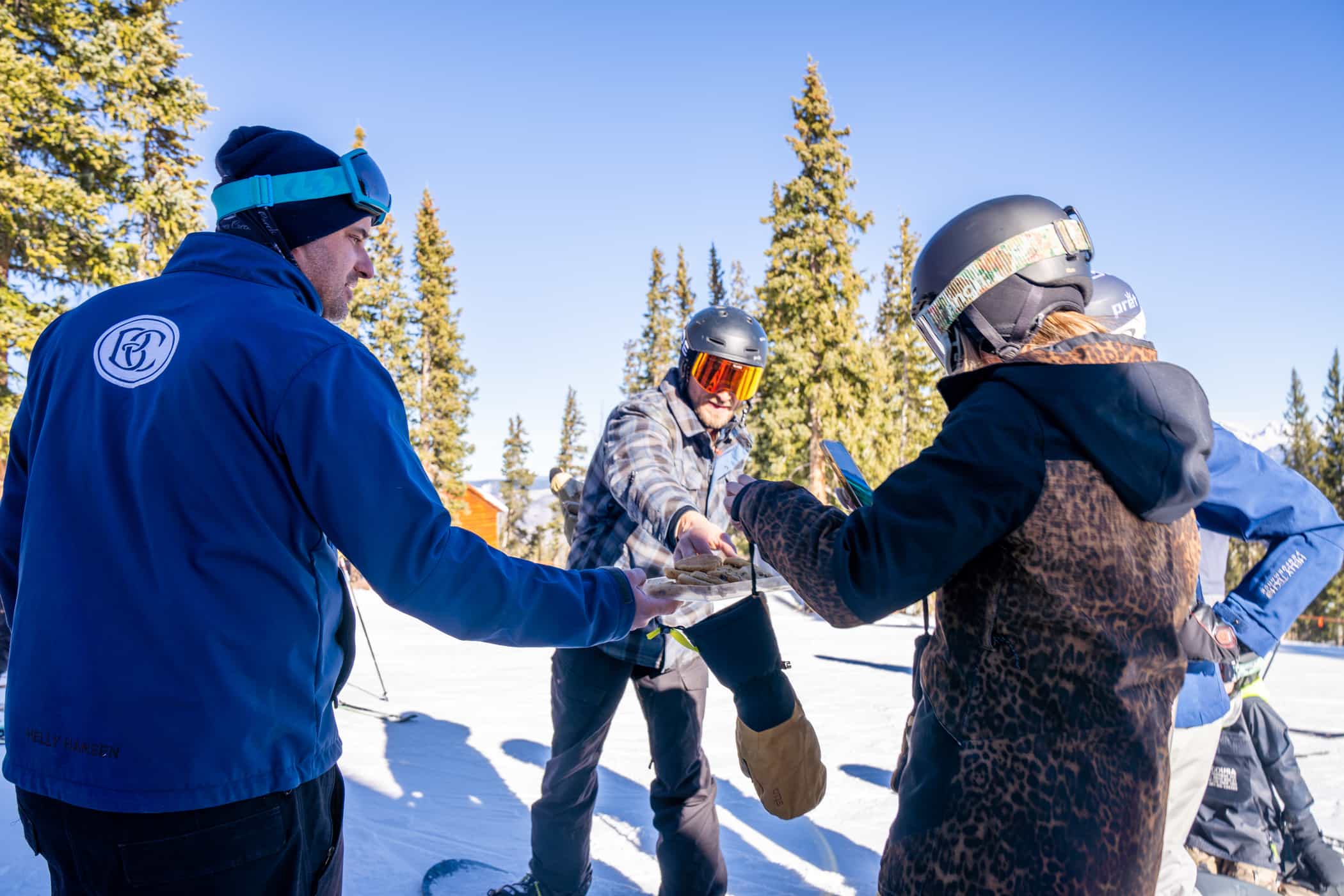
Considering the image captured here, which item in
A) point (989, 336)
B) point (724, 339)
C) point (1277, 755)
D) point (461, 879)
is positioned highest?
point (724, 339)

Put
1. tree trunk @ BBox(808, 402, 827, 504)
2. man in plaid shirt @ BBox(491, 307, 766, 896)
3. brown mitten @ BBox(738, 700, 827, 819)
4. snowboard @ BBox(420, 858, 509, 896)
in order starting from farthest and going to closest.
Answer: tree trunk @ BBox(808, 402, 827, 504)
snowboard @ BBox(420, 858, 509, 896)
man in plaid shirt @ BBox(491, 307, 766, 896)
brown mitten @ BBox(738, 700, 827, 819)

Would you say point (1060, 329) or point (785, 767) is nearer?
point (1060, 329)

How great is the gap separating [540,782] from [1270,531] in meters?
4.35

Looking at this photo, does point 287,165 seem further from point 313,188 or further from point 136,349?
point 136,349

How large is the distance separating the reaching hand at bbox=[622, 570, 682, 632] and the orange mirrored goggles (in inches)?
72.1

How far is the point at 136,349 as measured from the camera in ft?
5.50

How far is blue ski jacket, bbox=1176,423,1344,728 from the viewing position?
3.19 meters

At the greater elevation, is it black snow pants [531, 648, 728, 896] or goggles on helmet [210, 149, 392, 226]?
goggles on helmet [210, 149, 392, 226]

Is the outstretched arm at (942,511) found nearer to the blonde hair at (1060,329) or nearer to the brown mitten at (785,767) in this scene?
the blonde hair at (1060,329)

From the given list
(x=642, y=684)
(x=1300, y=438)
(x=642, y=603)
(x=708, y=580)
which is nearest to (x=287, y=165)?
(x=642, y=603)

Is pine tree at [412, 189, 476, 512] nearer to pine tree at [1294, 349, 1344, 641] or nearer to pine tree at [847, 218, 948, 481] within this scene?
pine tree at [847, 218, 948, 481]

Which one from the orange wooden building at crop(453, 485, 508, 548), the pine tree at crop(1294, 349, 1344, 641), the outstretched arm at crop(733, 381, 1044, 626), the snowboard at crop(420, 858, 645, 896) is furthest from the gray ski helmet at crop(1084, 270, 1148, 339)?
the orange wooden building at crop(453, 485, 508, 548)

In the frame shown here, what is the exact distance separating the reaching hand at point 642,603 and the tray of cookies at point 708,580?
0.02 metres

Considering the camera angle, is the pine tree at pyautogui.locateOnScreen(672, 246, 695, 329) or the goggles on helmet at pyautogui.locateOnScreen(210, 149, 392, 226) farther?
the pine tree at pyautogui.locateOnScreen(672, 246, 695, 329)
